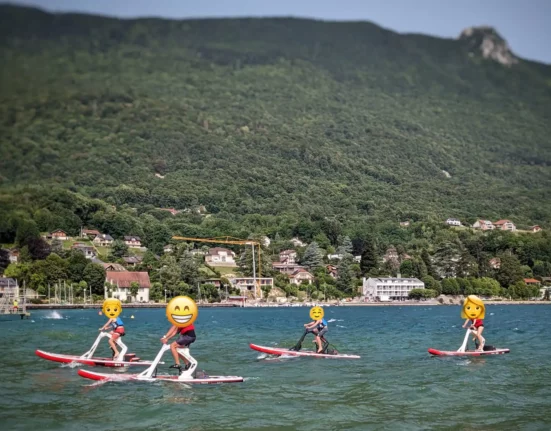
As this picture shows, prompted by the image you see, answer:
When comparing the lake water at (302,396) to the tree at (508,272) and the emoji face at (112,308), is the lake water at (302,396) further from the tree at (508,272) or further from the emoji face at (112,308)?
the tree at (508,272)

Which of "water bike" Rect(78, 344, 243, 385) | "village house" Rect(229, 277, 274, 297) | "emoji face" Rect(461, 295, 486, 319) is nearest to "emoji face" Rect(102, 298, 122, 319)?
Result: "water bike" Rect(78, 344, 243, 385)

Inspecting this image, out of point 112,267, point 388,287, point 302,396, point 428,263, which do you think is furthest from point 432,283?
point 302,396

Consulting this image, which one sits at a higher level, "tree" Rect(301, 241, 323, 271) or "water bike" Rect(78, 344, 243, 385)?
"tree" Rect(301, 241, 323, 271)

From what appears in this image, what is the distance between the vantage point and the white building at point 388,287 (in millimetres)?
162500

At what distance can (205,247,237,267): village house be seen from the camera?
17488 centimetres

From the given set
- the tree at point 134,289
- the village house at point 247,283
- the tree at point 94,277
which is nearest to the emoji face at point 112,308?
the tree at point 94,277

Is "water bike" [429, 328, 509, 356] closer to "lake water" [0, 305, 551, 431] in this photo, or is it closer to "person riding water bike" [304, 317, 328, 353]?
"lake water" [0, 305, 551, 431]

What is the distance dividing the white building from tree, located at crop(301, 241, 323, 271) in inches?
596

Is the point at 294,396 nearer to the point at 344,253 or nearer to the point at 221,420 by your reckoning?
the point at 221,420

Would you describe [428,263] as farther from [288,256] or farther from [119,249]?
[119,249]

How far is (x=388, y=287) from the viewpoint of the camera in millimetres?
163875

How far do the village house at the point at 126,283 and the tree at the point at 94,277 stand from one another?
5.78 feet

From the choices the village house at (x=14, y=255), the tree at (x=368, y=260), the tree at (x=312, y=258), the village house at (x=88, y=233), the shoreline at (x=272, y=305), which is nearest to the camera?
the shoreline at (x=272, y=305)

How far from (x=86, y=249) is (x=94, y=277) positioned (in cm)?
2490
